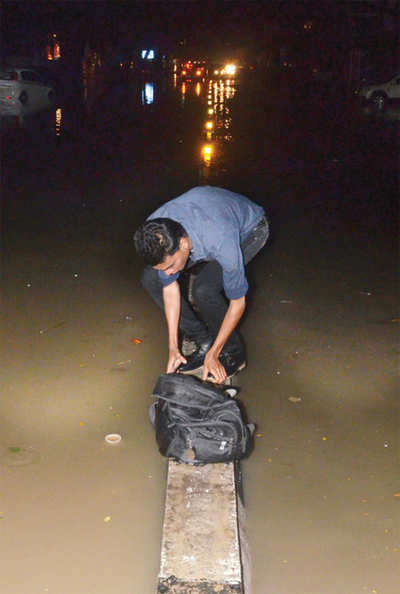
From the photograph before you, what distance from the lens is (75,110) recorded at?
76.2ft

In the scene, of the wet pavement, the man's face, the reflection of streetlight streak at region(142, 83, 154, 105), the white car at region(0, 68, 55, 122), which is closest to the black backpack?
the wet pavement

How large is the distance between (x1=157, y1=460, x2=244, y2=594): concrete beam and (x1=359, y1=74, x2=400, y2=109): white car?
26.8m

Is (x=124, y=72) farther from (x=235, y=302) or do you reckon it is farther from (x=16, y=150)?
(x=235, y=302)

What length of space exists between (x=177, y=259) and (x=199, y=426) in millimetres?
890

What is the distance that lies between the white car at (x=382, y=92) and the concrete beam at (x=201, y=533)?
88.0 feet

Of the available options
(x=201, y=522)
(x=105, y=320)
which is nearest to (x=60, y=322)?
(x=105, y=320)

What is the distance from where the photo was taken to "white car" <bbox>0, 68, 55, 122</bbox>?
76.5ft

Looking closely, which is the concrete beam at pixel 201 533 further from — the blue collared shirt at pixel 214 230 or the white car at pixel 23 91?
the white car at pixel 23 91

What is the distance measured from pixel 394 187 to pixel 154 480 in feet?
30.2

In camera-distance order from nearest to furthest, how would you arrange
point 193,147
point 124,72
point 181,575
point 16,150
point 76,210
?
1. point 181,575
2. point 76,210
3. point 16,150
4. point 193,147
5. point 124,72

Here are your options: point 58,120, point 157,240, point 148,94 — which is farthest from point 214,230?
point 148,94

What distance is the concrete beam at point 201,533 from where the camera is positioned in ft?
8.31

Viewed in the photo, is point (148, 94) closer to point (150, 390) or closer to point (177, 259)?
point (150, 390)

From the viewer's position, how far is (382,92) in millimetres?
27250
